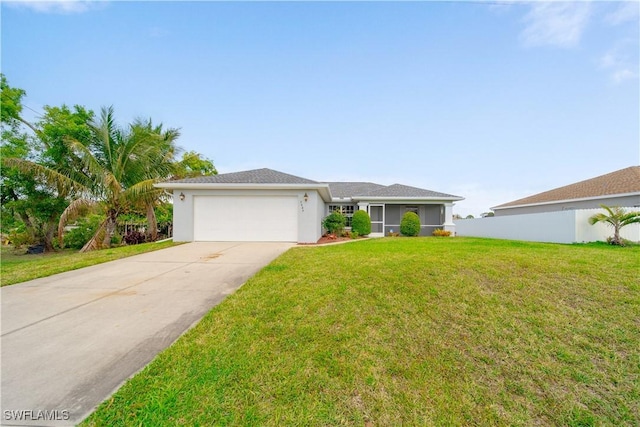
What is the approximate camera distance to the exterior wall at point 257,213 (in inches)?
465

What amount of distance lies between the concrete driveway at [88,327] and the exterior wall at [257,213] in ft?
16.8

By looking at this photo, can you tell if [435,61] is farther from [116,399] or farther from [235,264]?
[116,399]

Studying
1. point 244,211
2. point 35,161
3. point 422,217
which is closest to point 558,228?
point 422,217

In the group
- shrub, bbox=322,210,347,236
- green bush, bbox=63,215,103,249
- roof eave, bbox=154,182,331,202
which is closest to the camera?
roof eave, bbox=154,182,331,202

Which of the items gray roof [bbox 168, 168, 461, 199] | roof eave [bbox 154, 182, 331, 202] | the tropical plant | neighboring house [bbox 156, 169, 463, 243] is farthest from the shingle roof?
the tropical plant

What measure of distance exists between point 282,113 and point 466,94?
10.5 metres

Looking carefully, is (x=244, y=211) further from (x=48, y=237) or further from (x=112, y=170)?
(x=48, y=237)

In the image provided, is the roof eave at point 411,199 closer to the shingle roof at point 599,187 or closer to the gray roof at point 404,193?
the gray roof at point 404,193

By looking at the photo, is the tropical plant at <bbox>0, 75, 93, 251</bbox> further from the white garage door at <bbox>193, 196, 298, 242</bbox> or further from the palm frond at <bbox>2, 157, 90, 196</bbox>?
the white garage door at <bbox>193, 196, 298, 242</bbox>

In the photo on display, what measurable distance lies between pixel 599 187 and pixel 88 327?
24.4 m

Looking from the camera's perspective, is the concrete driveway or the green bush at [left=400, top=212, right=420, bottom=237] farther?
the green bush at [left=400, top=212, right=420, bottom=237]

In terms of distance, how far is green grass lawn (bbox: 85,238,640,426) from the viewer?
7.00 ft

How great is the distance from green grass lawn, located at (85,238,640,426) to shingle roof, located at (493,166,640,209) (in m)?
14.6

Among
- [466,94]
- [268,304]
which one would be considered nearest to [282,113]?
[466,94]
